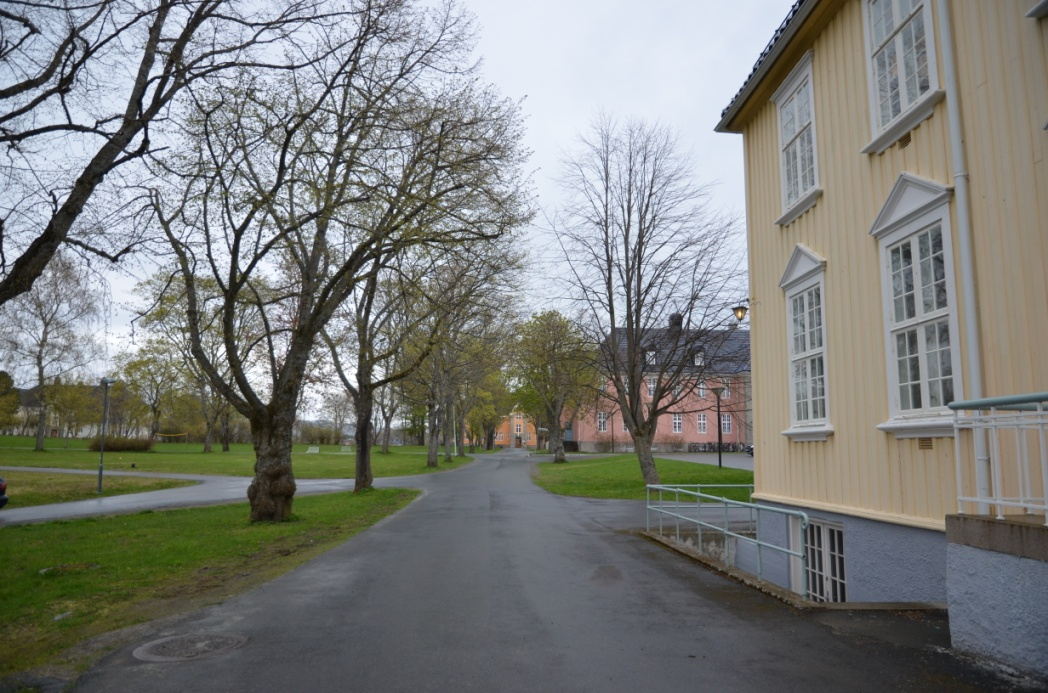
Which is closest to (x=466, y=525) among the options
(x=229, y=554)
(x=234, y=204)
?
(x=229, y=554)

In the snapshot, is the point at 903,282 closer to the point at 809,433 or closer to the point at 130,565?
the point at 809,433

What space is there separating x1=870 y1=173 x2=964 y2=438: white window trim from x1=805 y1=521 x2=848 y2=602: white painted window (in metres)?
2.26

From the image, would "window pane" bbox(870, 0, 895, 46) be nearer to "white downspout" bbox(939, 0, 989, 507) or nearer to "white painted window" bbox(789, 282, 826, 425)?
"white downspout" bbox(939, 0, 989, 507)

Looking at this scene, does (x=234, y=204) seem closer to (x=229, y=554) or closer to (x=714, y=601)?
(x=229, y=554)

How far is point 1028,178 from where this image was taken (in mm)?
6441

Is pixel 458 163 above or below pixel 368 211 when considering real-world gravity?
above

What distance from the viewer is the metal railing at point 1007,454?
5.32 metres

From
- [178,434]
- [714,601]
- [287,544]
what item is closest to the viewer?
[714,601]

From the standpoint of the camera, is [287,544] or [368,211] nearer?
[287,544]

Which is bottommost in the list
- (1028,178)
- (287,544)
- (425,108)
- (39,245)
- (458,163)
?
(287,544)

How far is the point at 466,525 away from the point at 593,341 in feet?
34.5

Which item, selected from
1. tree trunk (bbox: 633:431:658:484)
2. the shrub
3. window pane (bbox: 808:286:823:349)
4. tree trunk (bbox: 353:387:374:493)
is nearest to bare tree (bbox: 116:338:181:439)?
the shrub

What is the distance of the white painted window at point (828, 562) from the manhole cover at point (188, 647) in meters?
7.09

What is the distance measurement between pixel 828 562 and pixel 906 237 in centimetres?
465
